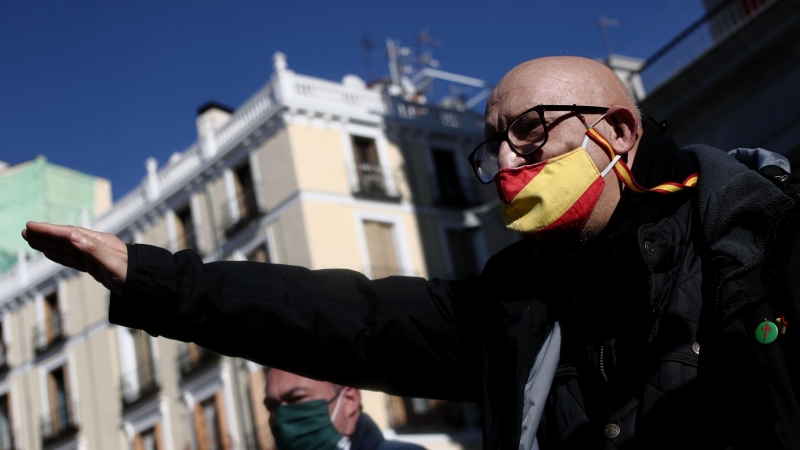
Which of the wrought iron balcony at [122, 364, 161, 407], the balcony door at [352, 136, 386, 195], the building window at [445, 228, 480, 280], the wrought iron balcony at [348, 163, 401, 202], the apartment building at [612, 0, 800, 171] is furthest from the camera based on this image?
the wrought iron balcony at [122, 364, 161, 407]

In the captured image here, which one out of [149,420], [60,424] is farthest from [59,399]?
[149,420]

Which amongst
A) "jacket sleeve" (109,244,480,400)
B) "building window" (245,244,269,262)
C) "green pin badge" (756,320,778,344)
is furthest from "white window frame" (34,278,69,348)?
"green pin badge" (756,320,778,344)

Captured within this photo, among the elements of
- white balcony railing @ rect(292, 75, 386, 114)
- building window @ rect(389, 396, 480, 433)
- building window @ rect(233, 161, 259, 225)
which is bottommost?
building window @ rect(389, 396, 480, 433)

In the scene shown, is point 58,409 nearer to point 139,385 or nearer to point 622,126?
point 139,385

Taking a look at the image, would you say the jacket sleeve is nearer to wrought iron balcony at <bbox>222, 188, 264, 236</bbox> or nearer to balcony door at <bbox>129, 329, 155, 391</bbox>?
wrought iron balcony at <bbox>222, 188, 264, 236</bbox>

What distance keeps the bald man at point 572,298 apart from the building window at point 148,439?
78.8ft

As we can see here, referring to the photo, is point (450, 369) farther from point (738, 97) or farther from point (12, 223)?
point (12, 223)

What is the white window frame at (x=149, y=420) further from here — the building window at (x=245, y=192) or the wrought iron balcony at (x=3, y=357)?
the wrought iron balcony at (x=3, y=357)

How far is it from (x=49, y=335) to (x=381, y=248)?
11589 mm

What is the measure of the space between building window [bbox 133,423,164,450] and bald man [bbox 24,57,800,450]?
24.0 m

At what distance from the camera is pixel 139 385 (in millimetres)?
26391

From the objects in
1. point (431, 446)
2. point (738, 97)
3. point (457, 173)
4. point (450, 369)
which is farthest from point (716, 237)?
point (457, 173)

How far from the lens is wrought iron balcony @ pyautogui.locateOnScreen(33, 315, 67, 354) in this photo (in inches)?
A: 1138

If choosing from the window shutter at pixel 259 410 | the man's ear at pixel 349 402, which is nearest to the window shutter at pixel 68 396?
the window shutter at pixel 259 410
